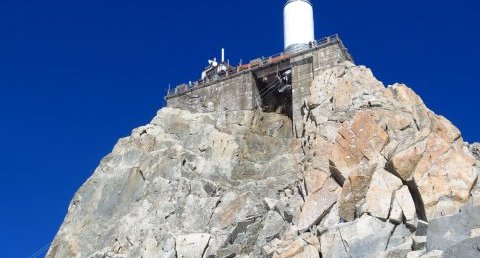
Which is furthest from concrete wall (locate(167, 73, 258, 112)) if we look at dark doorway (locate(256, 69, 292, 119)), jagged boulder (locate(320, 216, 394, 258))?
jagged boulder (locate(320, 216, 394, 258))

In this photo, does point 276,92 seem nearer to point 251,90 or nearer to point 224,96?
point 251,90

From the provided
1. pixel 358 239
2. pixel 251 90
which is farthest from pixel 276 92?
pixel 358 239

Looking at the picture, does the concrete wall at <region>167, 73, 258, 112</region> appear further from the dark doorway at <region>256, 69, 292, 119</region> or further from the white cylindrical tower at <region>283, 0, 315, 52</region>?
the white cylindrical tower at <region>283, 0, 315, 52</region>

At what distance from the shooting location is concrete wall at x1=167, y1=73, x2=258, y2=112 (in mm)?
61812

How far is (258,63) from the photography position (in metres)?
63.9

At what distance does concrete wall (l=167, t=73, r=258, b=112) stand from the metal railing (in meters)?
0.53

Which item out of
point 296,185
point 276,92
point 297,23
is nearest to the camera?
point 296,185

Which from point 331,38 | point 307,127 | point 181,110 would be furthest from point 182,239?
point 331,38

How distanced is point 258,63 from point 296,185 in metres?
18.2

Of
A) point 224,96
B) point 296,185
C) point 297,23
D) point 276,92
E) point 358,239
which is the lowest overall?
point 358,239

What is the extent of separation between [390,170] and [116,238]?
22.6m

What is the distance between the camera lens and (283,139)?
190 feet

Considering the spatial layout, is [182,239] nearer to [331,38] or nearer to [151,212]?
[151,212]

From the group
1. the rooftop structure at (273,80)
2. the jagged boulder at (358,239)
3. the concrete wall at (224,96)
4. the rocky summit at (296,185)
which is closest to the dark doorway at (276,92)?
the rooftop structure at (273,80)
